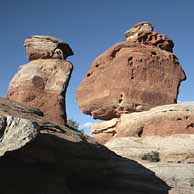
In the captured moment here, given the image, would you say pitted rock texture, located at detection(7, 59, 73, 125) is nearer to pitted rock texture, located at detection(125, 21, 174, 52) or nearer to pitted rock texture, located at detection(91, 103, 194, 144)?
pitted rock texture, located at detection(91, 103, 194, 144)

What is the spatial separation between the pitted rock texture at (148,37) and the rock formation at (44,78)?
1387cm

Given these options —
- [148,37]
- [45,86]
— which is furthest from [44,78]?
[148,37]

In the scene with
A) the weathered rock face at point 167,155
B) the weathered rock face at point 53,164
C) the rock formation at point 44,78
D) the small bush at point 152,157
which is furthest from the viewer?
the rock formation at point 44,78

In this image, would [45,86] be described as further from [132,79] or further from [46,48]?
[132,79]

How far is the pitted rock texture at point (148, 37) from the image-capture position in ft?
105

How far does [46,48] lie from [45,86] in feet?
6.38

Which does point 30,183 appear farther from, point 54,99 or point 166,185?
point 54,99

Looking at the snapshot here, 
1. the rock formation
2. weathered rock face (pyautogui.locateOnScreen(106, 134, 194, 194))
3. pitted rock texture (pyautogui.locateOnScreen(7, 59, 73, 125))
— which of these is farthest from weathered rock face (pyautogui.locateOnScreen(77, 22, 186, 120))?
pitted rock texture (pyautogui.locateOnScreen(7, 59, 73, 125))

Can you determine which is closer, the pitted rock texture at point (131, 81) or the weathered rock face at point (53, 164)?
the weathered rock face at point (53, 164)

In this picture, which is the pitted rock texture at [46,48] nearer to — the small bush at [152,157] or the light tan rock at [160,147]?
the light tan rock at [160,147]

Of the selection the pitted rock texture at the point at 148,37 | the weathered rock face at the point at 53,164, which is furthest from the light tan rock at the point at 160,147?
the pitted rock texture at the point at 148,37

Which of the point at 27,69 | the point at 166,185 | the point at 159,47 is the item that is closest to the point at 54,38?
the point at 27,69

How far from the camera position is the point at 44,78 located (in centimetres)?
1856

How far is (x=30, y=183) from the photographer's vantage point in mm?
10438
